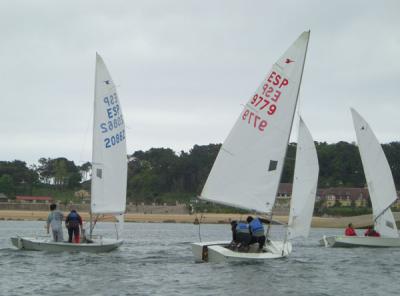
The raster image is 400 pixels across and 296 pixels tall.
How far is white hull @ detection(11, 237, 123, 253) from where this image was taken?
28.0m

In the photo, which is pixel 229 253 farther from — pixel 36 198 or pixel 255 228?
pixel 36 198

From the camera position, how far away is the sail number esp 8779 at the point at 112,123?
1230 inches

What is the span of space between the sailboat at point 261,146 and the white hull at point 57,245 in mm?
4727

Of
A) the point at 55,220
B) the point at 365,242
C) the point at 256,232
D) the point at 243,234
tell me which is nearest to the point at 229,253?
the point at 243,234

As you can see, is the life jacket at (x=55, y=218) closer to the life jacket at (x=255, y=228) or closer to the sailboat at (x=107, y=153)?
the sailboat at (x=107, y=153)

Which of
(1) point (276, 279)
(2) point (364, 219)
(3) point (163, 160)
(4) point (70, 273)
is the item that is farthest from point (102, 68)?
(3) point (163, 160)

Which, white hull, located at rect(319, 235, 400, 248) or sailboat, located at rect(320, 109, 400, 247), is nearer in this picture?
white hull, located at rect(319, 235, 400, 248)

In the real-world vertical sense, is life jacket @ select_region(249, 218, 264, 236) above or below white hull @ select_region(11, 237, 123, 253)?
above

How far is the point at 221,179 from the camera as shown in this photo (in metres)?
25.6

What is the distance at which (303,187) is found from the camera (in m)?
33.0

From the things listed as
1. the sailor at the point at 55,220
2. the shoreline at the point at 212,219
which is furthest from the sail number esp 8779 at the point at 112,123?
the shoreline at the point at 212,219

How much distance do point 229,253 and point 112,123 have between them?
9492 mm

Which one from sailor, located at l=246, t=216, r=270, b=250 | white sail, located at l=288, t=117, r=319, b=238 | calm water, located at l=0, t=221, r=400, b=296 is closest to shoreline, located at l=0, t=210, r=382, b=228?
white sail, located at l=288, t=117, r=319, b=238

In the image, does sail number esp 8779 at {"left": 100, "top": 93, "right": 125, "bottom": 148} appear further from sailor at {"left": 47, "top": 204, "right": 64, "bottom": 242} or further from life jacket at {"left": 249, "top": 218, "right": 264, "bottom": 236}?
life jacket at {"left": 249, "top": 218, "right": 264, "bottom": 236}
